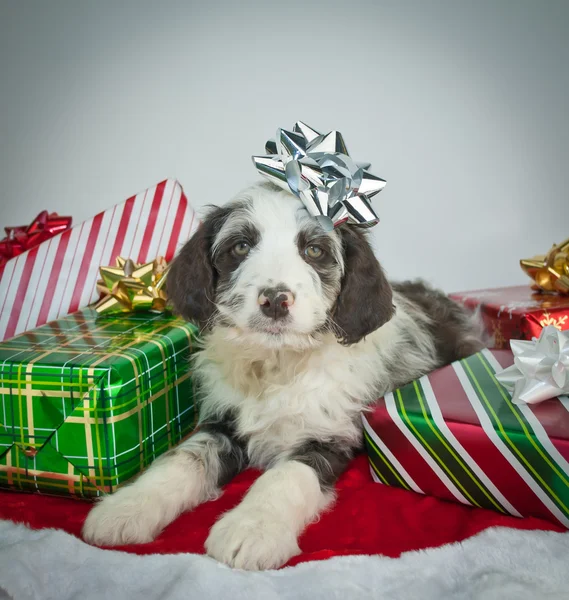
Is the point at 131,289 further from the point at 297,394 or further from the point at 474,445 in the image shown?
the point at 474,445

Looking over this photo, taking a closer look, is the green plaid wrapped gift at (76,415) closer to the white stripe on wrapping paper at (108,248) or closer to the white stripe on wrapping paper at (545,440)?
the white stripe on wrapping paper at (108,248)

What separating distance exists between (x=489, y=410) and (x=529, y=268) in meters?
1.89

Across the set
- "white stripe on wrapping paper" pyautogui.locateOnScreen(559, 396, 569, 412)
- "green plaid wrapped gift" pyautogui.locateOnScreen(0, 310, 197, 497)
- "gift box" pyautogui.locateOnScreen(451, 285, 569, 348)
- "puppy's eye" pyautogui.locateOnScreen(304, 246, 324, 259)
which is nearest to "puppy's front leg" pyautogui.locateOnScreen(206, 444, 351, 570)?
"green plaid wrapped gift" pyautogui.locateOnScreen(0, 310, 197, 497)

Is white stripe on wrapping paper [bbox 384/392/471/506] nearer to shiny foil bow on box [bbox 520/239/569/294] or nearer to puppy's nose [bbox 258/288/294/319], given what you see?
puppy's nose [bbox 258/288/294/319]

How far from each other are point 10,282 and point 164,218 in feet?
3.30

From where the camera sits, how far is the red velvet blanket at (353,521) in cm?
245

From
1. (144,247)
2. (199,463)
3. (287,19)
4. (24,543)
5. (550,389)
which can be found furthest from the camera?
(287,19)

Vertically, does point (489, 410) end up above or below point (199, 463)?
above

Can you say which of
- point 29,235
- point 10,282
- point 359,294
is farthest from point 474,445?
point 29,235

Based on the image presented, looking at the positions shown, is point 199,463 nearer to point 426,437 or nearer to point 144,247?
point 426,437

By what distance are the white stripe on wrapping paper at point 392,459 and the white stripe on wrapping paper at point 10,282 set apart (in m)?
2.22

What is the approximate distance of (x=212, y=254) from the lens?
2.92 metres

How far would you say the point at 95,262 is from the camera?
13.4 ft

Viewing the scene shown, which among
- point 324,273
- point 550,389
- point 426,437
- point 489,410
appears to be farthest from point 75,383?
point 550,389
